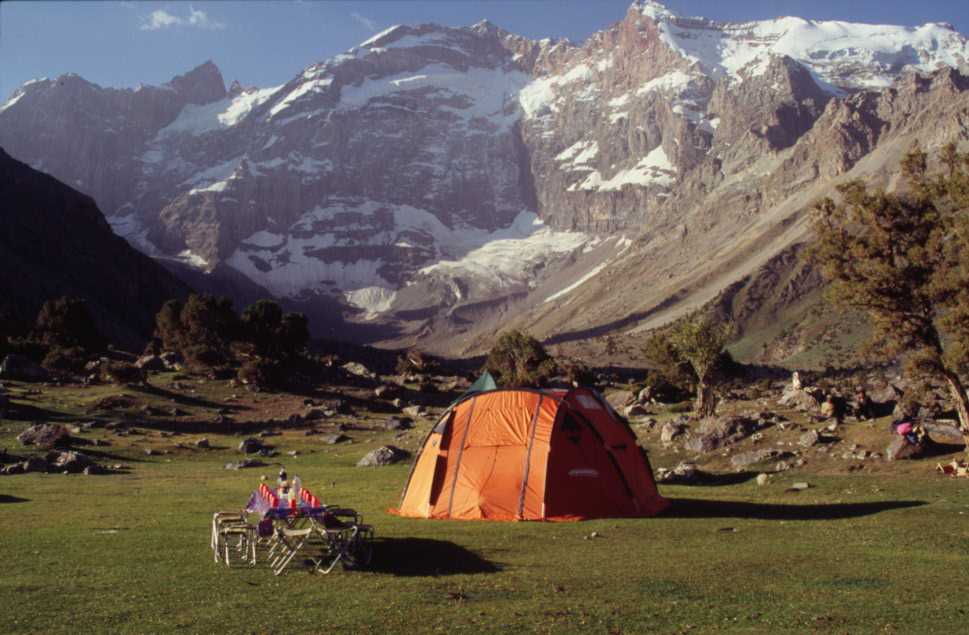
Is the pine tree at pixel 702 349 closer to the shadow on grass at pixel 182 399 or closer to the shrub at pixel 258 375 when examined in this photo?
the shadow on grass at pixel 182 399

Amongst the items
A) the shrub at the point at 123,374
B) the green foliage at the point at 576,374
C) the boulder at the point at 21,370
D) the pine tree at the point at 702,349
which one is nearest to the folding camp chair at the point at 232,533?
the pine tree at the point at 702,349

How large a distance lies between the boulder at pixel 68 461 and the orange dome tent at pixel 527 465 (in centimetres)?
2027

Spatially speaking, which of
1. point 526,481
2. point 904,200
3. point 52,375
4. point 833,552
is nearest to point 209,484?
point 526,481

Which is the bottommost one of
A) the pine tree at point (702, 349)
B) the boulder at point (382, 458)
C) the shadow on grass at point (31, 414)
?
the boulder at point (382, 458)

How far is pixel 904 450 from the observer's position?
119 feet

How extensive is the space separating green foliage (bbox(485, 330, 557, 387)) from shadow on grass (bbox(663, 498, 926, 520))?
183 ft

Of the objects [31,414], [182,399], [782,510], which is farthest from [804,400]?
[31,414]

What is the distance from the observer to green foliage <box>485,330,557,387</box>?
90.3 m

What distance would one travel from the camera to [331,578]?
18406 mm

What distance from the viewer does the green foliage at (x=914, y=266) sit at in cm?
3428

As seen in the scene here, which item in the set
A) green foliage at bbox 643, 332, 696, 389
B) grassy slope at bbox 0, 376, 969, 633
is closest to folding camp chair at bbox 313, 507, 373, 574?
grassy slope at bbox 0, 376, 969, 633

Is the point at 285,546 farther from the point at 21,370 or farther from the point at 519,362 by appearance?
the point at 519,362

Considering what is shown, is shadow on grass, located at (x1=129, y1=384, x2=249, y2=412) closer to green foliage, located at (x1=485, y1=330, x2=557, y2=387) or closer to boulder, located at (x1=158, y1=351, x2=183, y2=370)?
boulder, located at (x1=158, y1=351, x2=183, y2=370)

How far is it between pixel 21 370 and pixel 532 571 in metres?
67.6
